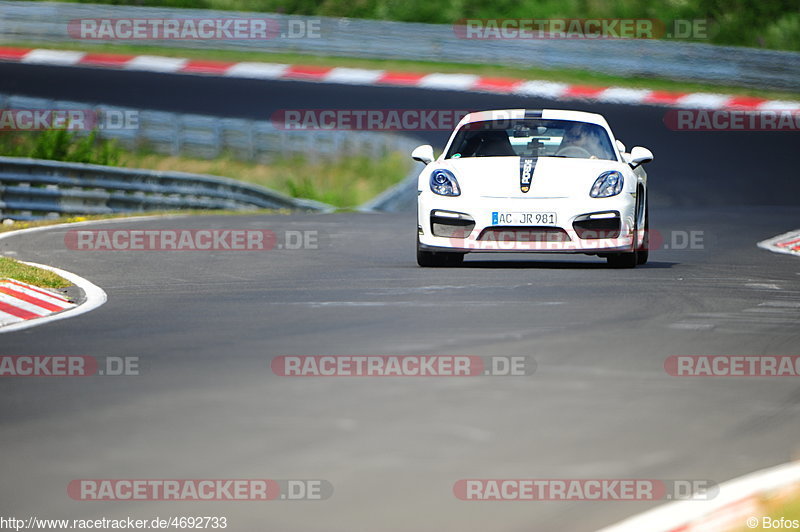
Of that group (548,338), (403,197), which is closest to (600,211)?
(548,338)

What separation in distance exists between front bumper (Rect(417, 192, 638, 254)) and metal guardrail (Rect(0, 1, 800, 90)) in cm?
1477

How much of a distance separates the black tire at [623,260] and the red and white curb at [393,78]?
12.7 meters

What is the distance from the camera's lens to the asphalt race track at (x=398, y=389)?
17.5 feet

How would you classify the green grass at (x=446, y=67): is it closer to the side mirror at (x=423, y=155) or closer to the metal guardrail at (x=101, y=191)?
the metal guardrail at (x=101, y=191)

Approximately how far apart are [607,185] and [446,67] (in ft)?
55.9

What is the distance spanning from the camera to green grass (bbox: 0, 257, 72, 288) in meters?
11.5

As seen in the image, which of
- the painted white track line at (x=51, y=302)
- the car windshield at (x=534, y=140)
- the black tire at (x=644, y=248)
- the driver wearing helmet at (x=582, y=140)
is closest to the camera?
the painted white track line at (x=51, y=302)

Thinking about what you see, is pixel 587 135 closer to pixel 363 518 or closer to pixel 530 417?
pixel 530 417

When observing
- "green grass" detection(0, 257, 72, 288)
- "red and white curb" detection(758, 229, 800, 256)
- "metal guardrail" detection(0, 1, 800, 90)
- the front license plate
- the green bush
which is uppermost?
"metal guardrail" detection(0, 1, 800, 90)

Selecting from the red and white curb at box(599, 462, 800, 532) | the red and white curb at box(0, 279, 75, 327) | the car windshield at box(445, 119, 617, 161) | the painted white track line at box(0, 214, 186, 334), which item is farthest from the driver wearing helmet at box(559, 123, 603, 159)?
the red and white curb at box(599, 462, 800, 532)

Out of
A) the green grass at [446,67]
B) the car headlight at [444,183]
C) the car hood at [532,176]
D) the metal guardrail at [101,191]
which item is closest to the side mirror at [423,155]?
the car hood at [532,176]

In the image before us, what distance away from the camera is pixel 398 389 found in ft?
23.1

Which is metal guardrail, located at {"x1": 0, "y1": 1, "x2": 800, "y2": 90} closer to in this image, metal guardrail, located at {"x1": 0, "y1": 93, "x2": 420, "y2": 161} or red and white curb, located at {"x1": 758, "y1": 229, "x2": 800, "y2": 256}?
metal guardrail, located at {"x1": 0, "y1": 93, "x2": 420, "y2": 161}

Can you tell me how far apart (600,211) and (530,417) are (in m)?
6.37
